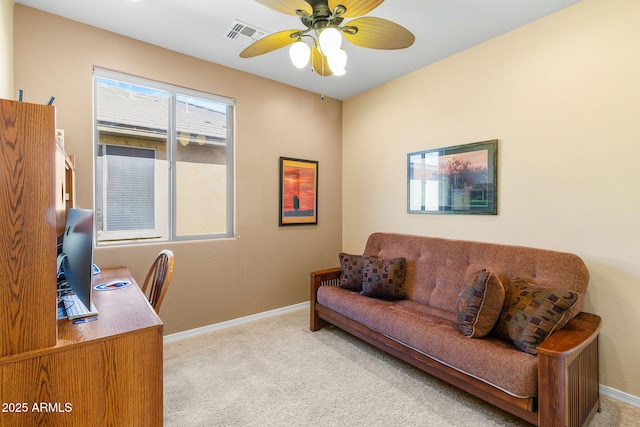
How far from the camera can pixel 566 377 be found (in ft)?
4.76

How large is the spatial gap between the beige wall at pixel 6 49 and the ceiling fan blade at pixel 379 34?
6.72 ft

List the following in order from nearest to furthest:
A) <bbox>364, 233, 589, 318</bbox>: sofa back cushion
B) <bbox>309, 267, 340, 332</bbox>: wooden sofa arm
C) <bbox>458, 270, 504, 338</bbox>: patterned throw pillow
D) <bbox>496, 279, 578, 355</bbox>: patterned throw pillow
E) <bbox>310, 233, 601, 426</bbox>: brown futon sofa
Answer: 1. <bbox>310, 233, 601, 426</bbox>: brown futon sofa
2. <bbox>496, 279, 578, 355</bbox>: patterned throw pillow
3. <bbox>458, 270, 504, 338</bbox>: patterned throw pillow
4. <bbox>364, 233, 589, 318</bbox>: sofa back cushion
5. <bbox>309, 267, 340, 332</bbox>: wooden sofa arm

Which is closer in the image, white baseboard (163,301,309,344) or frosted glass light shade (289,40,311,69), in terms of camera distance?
frosted glass light shade (289,40,311,69)

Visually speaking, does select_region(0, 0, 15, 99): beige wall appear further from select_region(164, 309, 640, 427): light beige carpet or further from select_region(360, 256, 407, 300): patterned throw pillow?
select_region(360, 256, 407, 300): patterned throw pillow

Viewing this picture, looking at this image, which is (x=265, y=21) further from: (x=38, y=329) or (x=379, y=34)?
(x=38, y=329)

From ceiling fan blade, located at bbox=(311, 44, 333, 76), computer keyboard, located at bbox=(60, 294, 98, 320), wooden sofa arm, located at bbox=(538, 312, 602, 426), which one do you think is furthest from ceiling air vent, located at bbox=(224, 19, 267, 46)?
wooden sofa arm, located at bbox=(538, 312, 602, 426)

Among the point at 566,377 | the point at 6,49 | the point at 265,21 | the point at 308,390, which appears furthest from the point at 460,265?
the point at 6,49

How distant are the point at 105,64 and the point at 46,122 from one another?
75.2 inches

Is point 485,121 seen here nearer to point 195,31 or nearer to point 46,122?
point 195,31

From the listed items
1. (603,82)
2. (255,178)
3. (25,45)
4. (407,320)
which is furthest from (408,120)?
(25,45)

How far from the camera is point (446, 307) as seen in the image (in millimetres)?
2473

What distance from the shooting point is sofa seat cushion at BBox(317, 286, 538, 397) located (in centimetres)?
159

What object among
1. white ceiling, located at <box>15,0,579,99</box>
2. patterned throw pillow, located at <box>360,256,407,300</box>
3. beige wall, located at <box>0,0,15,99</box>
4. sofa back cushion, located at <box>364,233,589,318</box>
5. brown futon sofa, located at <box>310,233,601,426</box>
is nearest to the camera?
brown futon sofa, located at <box>310,233,601,426</box>

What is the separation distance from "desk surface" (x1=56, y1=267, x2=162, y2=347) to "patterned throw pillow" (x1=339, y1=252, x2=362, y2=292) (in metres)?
1.79
